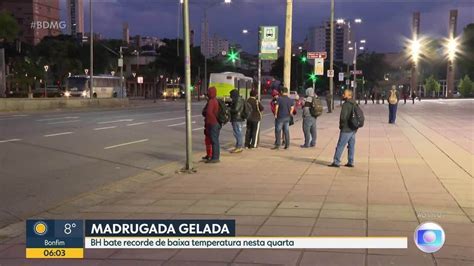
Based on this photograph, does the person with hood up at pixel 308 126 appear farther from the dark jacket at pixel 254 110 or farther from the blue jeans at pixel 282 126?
the dark jacket at pixel 254 110

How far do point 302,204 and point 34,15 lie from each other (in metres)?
110

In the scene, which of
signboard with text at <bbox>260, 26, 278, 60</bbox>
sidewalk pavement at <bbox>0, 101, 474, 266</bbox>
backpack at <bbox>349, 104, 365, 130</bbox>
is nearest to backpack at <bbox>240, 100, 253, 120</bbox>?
sidewalk pavement at <bbox>0, 101, 474, 266</bbox>

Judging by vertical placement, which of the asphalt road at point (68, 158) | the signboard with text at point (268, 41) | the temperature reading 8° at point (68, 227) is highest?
the signboard with text at point (268, 41)

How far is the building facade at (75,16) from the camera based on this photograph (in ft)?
315

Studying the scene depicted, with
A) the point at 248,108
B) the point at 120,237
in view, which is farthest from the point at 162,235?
the point at 248,108

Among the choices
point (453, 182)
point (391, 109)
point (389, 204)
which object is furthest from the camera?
point (391, 109)

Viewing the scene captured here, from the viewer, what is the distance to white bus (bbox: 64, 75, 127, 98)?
202ft

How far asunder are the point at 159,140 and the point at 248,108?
15.1 feet

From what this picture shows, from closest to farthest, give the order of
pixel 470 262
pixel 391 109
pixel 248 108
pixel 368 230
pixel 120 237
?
pixel 470 262
pixel 120 237
pixel 368 230
pixel 248 108
pixel 391 109

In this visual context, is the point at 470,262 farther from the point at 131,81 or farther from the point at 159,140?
the point at 131,81

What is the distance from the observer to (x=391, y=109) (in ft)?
90.4

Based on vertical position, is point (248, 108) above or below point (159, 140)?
above

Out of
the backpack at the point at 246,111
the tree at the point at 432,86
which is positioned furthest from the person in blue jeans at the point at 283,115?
the tree at the point at 432,86

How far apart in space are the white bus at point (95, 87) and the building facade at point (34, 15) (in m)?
32.8
